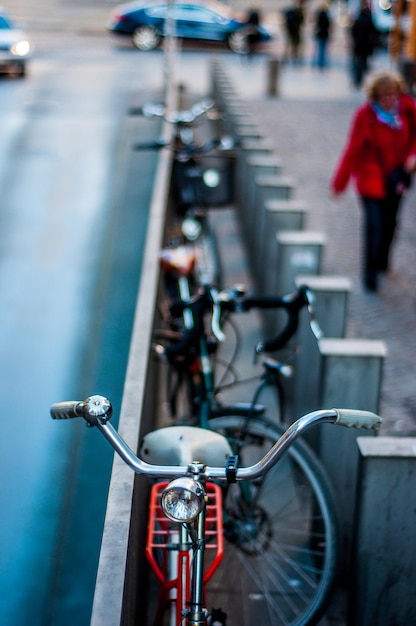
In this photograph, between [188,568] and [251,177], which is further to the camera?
[251,177]

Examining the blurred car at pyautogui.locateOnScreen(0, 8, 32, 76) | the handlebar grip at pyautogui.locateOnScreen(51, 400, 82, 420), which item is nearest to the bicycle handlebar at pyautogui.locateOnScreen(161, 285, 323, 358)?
the handlebar grip at pyautogui.locateOnScreen(51, 400, 82, 420)

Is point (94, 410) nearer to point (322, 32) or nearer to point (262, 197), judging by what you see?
point (262, 197)

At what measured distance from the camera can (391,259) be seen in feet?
33.8

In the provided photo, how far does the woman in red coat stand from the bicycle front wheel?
3839 mm

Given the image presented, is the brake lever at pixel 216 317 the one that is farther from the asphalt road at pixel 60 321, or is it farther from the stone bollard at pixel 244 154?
the stone bollard at pixel 244 154

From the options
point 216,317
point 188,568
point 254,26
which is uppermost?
point 254,26

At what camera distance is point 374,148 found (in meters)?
8.58

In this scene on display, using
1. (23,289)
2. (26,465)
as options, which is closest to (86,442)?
(26,465)

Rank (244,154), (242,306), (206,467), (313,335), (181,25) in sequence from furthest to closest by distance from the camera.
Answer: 1. (181,25)
2. (244,154)
3. (313,335)
4. (242,306)
5. (206,467)

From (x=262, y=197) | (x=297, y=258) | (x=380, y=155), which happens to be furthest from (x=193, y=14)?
(x=297, y=258)

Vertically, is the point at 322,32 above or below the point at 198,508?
above

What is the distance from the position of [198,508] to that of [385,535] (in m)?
1.38

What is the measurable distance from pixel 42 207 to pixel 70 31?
27.3 metres

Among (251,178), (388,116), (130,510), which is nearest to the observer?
(130,510)
